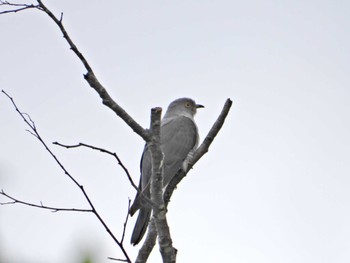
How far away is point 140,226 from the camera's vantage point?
17.8 ft

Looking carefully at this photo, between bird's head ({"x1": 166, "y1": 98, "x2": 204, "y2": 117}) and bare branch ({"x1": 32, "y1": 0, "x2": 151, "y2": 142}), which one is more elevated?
bird's head ({"x1": 166, "y1": 98, "x2": 204, "y2": 117})

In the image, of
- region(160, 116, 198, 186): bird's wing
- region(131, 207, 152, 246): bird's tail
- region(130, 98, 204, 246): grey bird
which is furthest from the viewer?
region(160, 116, 198, 186): bird's wing

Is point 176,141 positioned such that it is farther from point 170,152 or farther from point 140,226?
point 140,226

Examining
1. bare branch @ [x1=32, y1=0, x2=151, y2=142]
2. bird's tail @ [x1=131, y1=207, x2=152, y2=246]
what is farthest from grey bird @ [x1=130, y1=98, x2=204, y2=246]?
bare branch @ [x1=32, y1=0, x2=151, y2=142]

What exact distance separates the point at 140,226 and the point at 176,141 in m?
2.05

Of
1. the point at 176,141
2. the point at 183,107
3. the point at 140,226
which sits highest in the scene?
the point at 183,107

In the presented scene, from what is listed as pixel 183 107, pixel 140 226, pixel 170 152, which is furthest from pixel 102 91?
pixel 183 107

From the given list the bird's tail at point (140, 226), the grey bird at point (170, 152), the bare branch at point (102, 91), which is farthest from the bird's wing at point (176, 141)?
the bare branch at point (102, 91)

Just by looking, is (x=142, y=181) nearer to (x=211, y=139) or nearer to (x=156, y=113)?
(x=211, y=139)

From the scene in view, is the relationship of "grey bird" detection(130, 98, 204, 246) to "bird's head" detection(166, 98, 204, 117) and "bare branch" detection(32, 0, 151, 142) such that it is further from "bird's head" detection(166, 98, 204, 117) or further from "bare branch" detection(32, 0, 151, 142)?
"bare branch" detection(32, 0, 151, 142)

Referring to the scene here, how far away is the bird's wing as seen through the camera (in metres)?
6.90

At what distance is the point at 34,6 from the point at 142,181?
11.2 ft

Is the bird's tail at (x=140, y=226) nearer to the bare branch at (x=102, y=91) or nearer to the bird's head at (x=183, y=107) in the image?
the bare branch at (x=102, y=91)

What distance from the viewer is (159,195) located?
3342mm
